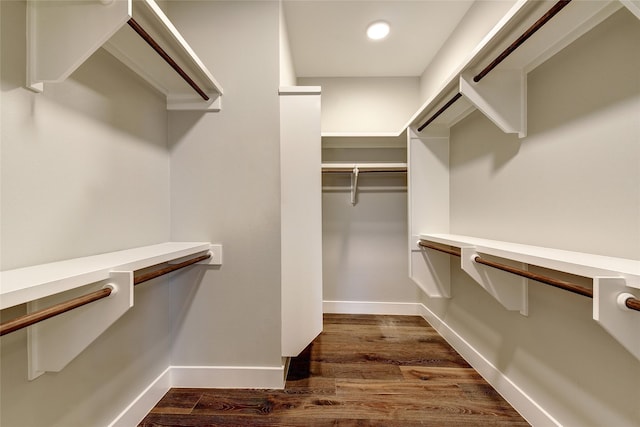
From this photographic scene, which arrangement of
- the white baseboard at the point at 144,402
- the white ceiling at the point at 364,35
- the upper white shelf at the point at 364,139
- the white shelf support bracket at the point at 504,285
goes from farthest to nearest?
the upper white shelf at the point at 364,139 < the white ceiling at the point at 364,35 < the white shelf support bracket at the point at 504,285 < the white baseboard at the point at 144,402

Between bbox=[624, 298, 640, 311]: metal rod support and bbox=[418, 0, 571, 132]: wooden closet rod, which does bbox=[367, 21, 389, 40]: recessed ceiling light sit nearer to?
bbox=[418, 0, 571, 132]: wooden closet rod

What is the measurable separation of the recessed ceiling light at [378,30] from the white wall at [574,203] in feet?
3.62

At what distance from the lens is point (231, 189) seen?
5.18 feet

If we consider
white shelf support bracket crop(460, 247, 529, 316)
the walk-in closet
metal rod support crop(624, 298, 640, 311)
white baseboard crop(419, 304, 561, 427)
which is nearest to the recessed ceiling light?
the walk-in closet

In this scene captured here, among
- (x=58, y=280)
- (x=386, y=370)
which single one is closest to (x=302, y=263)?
(x=386, y=370)

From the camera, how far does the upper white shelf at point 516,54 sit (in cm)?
92

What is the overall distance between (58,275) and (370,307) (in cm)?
249

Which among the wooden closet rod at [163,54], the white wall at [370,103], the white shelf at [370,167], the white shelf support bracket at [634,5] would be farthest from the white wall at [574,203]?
the wooden closet rod at [163,54]

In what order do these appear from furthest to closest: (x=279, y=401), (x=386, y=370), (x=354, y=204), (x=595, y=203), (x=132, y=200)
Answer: (x=354, y=204), (x=386, y=370), (x=279, y=401), (x=132, y=200), (x=595, y=203)

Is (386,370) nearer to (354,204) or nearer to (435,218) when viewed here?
(435,218)

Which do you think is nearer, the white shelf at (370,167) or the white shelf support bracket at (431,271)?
the white shelf support bracket at (431,271)

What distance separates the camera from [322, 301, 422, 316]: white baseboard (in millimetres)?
2711

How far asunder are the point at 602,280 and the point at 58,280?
4.53 ft

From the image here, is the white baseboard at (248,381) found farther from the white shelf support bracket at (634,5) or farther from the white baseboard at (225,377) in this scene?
the white shelf support bracket at (634,5)
